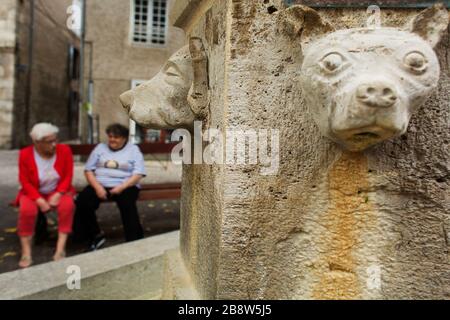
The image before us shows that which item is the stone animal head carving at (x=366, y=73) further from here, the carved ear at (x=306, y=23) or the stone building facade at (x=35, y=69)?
the stone building facade at (x=35, y=69)

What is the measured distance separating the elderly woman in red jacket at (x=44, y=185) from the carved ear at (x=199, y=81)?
2757 millimetres

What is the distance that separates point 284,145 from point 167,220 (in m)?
4.72

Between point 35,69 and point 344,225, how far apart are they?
55.1ft

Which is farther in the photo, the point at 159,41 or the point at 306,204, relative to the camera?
the point at 159,41

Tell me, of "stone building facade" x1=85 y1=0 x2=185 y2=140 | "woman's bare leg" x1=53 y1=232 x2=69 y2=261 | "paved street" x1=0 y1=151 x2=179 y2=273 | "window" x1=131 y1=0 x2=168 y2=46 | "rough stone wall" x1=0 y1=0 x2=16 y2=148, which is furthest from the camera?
"rough stone wall" x1=0 y1=0 x2=16 y2=148

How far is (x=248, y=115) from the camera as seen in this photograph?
148cm

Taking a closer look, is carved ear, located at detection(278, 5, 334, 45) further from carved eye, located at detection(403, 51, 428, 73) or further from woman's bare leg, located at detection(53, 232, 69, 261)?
woman's bare leg, located at detection(53, 232, 69, 261)

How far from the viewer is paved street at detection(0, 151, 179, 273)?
439 centimetres

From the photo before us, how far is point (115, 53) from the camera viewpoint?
13438 mm

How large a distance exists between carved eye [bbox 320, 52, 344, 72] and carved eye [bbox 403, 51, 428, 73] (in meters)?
0.17

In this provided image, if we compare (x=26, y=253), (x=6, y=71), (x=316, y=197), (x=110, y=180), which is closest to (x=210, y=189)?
(x=316, y=197)

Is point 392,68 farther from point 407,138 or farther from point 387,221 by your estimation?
point 387,221

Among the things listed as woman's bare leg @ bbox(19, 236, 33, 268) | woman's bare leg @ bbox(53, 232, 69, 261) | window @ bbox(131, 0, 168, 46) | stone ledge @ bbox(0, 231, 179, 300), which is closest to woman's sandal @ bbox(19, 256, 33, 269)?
woman's bare leg @ bbox(19, 236, 33, 268)

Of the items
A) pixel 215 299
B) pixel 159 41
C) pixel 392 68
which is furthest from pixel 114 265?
pixel 159 41
